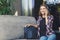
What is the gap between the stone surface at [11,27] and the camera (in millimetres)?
6656

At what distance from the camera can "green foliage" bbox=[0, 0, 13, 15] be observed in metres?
7.96

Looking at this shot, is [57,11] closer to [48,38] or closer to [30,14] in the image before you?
[30,14]

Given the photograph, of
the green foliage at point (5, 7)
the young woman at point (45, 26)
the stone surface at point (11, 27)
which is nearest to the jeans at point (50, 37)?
the young woman at point (45, 26)

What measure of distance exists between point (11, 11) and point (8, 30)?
161 cm

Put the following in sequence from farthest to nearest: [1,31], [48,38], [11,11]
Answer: [11,11] < [1,31] < [48,38]

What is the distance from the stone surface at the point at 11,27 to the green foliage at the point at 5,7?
108 cm

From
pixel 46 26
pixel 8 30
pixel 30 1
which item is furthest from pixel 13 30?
pixel 30 1

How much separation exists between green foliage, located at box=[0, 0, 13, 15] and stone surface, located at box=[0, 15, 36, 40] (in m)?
1.08

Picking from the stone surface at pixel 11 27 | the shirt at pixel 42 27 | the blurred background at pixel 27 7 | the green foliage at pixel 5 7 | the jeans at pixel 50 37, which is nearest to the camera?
the jeans at pixel 50 37

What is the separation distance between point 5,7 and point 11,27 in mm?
1459

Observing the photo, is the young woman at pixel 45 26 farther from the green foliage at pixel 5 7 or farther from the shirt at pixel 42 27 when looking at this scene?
the green foliage at pixel 5 7

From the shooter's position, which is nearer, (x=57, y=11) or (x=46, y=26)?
(x=46, y=26)

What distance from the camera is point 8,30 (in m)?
6.72

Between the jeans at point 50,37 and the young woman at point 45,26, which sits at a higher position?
the young woman at point 45,26
